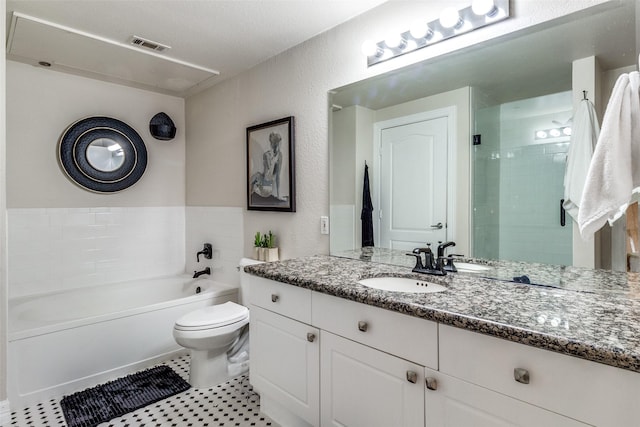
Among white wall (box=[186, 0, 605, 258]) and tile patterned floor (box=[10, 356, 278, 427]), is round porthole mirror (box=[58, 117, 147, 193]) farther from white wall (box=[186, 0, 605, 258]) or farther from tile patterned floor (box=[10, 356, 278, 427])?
tile patterned floor (box=[10, 356, 278, 427])

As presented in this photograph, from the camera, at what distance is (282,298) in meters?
1.71

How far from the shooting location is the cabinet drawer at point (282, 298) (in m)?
→ 1.59

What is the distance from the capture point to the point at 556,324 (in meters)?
0.95

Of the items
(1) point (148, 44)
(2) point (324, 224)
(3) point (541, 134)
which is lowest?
(2) point (324, 224)

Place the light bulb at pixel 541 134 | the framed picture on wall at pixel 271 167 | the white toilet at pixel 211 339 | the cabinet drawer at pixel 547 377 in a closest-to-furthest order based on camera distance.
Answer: the cabinet drawer at pixel 547 377, the light bulb at pixel 541 134, the white toilet at pixel 211 339, the framed picture on wall at pixel 271 167

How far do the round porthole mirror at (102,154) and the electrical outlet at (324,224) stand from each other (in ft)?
6.57

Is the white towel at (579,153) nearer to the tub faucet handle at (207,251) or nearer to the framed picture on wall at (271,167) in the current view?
the framed picture on wall at (271,167)

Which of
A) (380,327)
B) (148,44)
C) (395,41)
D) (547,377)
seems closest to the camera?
(547,377)

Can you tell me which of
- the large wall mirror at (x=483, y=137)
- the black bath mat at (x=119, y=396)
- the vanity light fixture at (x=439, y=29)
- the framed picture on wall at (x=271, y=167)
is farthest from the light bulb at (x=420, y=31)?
the black bath mat at (x=119, y=396)

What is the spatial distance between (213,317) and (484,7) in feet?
7.38

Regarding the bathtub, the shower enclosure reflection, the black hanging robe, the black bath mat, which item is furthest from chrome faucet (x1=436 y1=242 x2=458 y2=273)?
the bathtub

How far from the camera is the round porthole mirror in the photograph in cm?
293

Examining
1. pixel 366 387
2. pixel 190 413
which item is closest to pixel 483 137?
pixel 366 387

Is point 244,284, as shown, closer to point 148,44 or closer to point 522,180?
point 148,44
